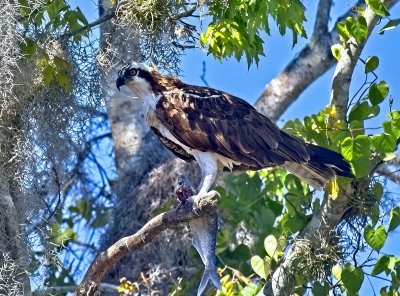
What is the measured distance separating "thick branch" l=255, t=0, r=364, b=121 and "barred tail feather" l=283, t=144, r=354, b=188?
225 cm

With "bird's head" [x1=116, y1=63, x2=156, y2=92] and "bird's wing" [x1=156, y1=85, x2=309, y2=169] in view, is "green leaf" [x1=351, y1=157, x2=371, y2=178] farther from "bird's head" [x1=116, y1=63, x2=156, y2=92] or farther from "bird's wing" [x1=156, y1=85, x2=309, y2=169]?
"bird's head" [x1=116, y1=63, x2=156, y2=92]

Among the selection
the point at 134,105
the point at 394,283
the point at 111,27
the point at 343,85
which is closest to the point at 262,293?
the point at 394,283

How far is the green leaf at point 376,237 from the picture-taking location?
18.1 ft

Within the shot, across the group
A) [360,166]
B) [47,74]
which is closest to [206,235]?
[360,166]

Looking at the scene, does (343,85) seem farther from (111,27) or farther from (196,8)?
(111,27)

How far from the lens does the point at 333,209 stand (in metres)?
5.77

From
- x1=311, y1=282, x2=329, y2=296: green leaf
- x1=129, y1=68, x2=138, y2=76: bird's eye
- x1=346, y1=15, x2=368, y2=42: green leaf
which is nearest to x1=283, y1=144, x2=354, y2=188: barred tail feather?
x1=311, y1=282, x2=329, y2=296: green leaf

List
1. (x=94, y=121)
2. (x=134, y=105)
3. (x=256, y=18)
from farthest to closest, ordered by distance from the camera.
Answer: (x=134, y=105)
(x=94, y=121)
(x=256, y=18)

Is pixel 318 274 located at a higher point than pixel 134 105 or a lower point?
lower

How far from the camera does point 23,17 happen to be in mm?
5555

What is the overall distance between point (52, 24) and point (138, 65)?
446mm

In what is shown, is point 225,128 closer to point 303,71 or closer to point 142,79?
point 142,79

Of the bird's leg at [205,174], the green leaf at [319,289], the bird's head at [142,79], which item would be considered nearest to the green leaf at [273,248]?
the green leaf at [319,289]

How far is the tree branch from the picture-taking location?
5.71 m
